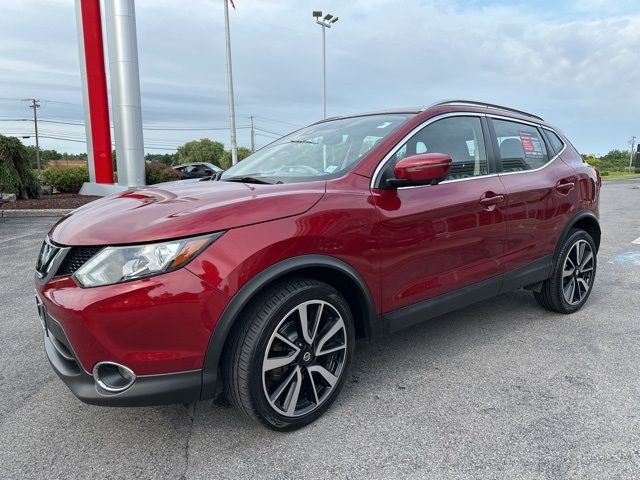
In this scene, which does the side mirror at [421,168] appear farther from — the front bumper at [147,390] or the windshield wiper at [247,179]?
the front bumper at [147,390]

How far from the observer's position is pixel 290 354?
2.38 meters

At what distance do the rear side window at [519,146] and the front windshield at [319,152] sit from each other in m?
0.96

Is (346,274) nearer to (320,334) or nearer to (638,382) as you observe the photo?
(320,334)

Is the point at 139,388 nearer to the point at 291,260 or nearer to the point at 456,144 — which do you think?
the point at 291,260

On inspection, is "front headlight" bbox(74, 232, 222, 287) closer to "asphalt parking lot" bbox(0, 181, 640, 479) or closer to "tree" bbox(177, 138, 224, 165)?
"asphalt parking lot" bbox(0, 181, 640, 479)

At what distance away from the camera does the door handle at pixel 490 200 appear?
318 centimetres

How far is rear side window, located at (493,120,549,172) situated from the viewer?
3.59 metres

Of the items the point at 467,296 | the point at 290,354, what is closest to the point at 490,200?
the point at 467,296

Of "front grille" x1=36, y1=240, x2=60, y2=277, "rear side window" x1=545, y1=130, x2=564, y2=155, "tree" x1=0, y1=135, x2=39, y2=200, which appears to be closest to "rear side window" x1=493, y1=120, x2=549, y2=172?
"rear side window" x1=545, y1=130, x2=564, y2=155

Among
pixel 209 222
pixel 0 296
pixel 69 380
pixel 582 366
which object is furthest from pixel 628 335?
pixel 0 296

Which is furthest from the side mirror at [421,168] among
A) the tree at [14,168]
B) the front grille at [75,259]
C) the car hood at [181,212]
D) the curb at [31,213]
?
the tree at [14,168]

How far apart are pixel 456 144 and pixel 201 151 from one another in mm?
87987

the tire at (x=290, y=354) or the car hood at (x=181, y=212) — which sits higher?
the car hood at (x=181, y=212)

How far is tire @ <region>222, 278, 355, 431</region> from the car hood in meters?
0.38
